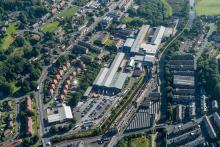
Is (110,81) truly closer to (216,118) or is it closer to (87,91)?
(87,91)

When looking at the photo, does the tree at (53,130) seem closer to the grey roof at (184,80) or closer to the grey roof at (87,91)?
the grey roof at (87,91)

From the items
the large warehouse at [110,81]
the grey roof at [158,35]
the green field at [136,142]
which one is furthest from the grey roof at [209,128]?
the grey roof at [158,35]

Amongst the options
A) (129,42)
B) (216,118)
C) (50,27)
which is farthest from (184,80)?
(50,27)

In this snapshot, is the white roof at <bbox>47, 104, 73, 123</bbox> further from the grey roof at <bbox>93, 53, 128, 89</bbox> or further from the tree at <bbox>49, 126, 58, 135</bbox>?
the grey roof at <bbox>93, 53, 128, 89</bbox>

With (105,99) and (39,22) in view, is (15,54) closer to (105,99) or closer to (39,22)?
(39,22)

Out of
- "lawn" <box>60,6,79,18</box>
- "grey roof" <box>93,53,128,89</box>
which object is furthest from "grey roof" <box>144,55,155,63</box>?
"lawn" <box>60,6,79,18</box>

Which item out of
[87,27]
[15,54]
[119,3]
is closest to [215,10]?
[119,3]
